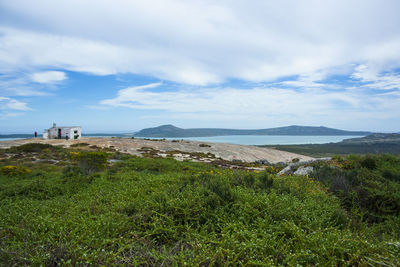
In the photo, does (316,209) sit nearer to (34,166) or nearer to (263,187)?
(263,187)

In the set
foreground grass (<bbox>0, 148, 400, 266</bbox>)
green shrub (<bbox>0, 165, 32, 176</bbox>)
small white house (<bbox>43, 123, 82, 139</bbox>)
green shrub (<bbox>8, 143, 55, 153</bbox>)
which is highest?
small white house (<bbox>43, 123, 82, 139</bbox>)

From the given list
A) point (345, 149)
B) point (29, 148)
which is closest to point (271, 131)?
point (345, 149)

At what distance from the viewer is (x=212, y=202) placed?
424 centimetres

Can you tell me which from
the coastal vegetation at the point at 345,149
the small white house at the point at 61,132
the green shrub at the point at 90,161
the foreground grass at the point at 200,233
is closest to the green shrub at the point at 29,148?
the green shrub at the point at 90,161

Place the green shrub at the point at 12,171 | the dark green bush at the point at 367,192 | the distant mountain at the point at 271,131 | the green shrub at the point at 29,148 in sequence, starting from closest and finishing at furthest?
the dark green bush at the point at 367,192
the green shrub at the point at 12,171
the green shrub at the point at 29,148
the distant mountain at the point at 271,131

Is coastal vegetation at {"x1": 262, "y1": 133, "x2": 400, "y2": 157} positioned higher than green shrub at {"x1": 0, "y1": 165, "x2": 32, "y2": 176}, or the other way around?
green shrub at {"x1": 0, "y1": 165, "x2": 32, "y2": 176}

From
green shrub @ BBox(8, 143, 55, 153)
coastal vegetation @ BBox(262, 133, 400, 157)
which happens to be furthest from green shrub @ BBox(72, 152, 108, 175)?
coastal vegetation @ BBox(262, 133, 400, 157)

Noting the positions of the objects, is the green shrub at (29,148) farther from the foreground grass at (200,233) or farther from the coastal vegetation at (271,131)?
the coastal vegetation at (271,131)

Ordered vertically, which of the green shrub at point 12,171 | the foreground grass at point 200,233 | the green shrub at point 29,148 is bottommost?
the green shrub at point 12,171

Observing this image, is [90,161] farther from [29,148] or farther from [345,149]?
[345,149]

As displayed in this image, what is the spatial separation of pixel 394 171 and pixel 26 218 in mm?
10490

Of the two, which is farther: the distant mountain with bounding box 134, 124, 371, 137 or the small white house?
the distant mountain with bounding box 134, 124, 371, 137

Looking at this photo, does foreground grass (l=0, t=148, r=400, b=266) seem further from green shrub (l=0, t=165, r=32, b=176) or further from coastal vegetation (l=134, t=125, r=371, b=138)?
coastal vegetation (l=134, t=125, r=371, b=138)

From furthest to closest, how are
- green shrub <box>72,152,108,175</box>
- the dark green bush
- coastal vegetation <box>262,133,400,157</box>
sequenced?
1. coastal vegetation <box>262,133,400,157</box>
2. green shrub <box>72,152,108,175</box>
3. the dark green bush
